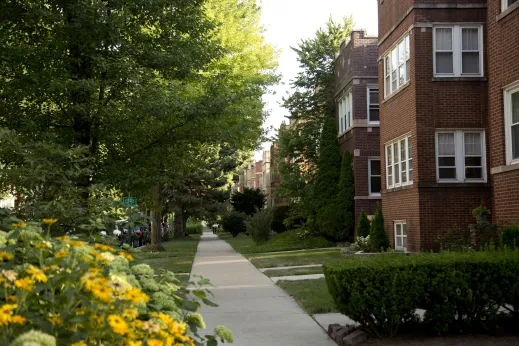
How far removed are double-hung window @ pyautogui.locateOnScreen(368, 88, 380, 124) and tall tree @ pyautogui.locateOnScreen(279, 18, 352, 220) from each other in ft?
15.9

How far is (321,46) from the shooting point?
108ft

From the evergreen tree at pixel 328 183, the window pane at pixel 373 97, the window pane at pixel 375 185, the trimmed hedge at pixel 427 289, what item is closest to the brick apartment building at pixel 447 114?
the window pane at pixel 373 97

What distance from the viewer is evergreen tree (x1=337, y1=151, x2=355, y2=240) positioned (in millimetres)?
27484

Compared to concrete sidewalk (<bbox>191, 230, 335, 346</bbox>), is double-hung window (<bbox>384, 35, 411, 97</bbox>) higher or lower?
higher

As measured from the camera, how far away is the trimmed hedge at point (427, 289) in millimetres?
7227

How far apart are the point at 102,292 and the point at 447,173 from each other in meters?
15.9

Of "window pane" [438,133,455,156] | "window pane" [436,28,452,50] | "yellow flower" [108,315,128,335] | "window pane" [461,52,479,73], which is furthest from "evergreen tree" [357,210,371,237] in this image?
Result: "yellow flower" [108,315,128,335]

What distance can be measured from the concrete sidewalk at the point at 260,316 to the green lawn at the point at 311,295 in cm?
14

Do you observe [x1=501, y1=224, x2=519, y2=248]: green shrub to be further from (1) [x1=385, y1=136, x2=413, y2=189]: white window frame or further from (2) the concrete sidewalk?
(1) [x1=385, y1=136, x2=413, y2=189]: white window frame

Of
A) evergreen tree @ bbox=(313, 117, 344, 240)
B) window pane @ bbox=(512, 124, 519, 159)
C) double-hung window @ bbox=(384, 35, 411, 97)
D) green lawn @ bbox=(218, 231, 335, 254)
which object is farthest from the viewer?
green lawn @ bbox=(218, 231, 335, 254)

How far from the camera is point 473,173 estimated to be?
58.5 ft

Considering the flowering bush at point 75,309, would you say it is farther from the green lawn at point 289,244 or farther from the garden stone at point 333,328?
the green lawn at point 289,244

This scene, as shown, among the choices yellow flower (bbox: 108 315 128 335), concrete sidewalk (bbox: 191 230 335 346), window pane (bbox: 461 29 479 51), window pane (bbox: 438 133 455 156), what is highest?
window pane (bbox: 461 29 479 51)

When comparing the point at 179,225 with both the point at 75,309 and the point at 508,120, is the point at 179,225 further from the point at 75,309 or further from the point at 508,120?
the point at 75,309
